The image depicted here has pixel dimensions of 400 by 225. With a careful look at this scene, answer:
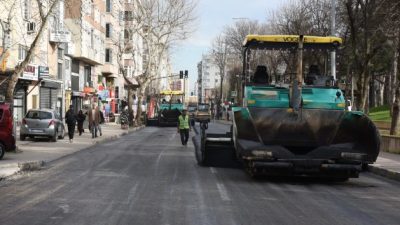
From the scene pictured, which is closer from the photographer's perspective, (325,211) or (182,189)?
(325,211)

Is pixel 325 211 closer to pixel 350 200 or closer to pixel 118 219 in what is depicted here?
pixel 350 200

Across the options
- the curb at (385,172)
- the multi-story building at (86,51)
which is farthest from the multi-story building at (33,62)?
the curb at (385,172)

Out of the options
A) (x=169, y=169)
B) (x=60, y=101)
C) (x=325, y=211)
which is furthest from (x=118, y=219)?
(x=60, y=101)

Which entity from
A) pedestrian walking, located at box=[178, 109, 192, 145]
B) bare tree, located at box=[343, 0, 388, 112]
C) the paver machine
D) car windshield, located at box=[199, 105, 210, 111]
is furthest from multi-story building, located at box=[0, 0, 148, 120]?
the paver machine

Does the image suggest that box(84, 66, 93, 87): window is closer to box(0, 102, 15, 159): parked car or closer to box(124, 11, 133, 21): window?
box(124, 11, 133, 21): window

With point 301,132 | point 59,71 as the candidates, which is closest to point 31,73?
point 59,71

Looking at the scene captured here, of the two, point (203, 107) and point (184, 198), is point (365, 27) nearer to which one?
point (184, 198)

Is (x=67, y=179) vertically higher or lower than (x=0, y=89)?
lower

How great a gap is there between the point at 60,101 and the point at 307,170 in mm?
35069

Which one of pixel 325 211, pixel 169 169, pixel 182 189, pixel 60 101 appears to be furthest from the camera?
pixel 60 101

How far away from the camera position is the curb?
15.3 meters

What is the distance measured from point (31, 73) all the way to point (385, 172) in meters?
24.7

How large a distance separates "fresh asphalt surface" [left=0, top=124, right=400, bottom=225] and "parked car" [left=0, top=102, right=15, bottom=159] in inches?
108

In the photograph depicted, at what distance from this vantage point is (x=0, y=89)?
33.2 meters
